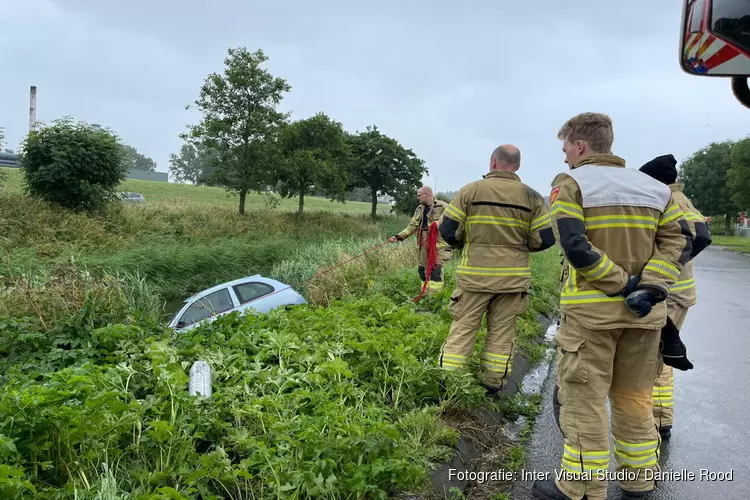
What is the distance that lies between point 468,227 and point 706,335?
5133 millimetres

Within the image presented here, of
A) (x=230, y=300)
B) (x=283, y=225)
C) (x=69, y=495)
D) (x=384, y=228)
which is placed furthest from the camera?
(x=384, y=228)

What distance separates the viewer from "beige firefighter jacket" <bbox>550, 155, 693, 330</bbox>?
2.80 m

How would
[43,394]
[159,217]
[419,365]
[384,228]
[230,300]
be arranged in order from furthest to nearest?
[384,228] → [159,217] → [230,300] → [419,365] → [43,394]

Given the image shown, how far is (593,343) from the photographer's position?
9.40 ft

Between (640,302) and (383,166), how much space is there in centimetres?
3281

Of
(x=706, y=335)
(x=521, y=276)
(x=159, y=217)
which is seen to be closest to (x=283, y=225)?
(x=159, y=217)

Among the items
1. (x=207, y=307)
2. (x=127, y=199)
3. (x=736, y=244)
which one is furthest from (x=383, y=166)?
(x=207, y=307)

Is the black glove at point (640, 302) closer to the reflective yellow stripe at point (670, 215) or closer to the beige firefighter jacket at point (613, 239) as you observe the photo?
the beige firefighter jacket at point (613, 239)

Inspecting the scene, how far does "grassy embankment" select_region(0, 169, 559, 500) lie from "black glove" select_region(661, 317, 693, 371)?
45.3 inches

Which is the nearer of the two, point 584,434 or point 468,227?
point 584,434

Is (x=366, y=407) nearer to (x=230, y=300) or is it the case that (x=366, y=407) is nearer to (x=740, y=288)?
(x=230, y=300)

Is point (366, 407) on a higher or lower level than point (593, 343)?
lower

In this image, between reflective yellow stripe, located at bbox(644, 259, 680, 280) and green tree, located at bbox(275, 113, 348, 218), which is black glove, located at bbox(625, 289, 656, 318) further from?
green tree, located at bbox(275, 113, 348, 218)

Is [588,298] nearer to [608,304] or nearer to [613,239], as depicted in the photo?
[608,304]
